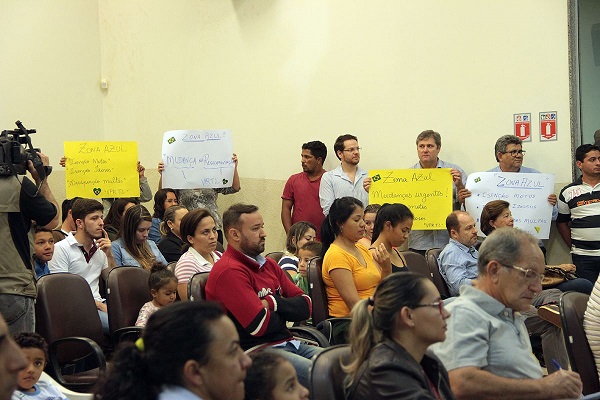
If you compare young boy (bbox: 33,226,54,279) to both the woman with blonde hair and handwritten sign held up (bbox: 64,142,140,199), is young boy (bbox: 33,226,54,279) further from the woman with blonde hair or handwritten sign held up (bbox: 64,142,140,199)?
handwritten sign held up (bbox: 64,142,140,199)

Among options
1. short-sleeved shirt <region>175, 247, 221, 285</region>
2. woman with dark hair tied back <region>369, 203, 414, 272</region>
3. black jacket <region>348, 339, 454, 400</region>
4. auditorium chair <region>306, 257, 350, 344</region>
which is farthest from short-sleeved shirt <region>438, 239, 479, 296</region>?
black jacket <region>348, 339, 454, 400</region>

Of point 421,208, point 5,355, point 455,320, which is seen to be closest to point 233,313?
point 455,320

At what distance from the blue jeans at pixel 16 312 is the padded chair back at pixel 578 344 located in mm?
2503

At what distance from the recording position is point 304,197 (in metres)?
8.34

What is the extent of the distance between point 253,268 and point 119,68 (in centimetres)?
606

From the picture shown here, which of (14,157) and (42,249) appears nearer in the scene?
(14,157)

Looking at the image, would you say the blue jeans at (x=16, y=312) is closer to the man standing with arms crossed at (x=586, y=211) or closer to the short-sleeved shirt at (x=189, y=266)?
the short-sleeved shirt at (x=189, y=266)

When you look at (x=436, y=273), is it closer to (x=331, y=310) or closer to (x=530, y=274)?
(x=331, y=310)

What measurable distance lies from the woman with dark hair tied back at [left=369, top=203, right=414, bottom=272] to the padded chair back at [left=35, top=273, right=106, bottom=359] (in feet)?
5.66

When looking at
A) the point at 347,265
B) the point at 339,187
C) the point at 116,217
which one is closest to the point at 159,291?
the point at 347,265

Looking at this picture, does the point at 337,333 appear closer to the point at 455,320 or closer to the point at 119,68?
the point at 455,320

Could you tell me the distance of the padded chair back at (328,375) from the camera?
9.08 feet

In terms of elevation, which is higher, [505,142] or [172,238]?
[505,142]

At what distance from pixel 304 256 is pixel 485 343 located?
2.93m
